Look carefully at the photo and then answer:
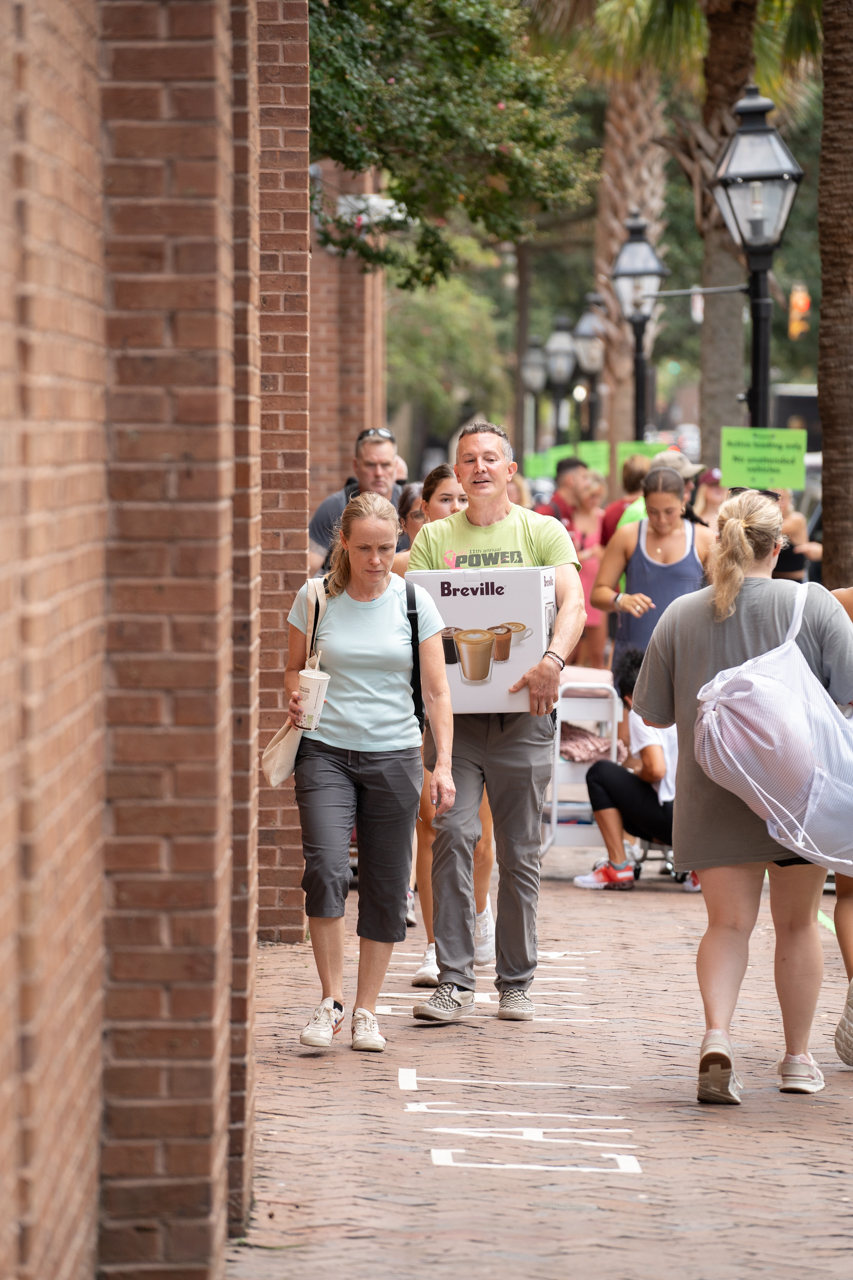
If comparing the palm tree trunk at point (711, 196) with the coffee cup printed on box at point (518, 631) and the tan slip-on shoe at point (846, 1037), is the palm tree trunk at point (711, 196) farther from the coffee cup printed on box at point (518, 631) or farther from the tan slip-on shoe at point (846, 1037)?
the tan slip-on shoe at point (846, 1037)

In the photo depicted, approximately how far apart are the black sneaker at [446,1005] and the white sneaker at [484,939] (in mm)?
943


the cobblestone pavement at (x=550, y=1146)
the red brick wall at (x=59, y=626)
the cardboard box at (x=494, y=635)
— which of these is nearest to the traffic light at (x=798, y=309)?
the cobblestone pavement at (x=550, y=1146)

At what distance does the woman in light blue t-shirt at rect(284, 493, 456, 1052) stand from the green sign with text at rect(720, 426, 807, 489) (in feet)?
20.4

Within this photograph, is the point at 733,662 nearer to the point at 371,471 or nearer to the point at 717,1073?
the point at 717,1073

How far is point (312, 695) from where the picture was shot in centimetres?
548

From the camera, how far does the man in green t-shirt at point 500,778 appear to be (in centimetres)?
619

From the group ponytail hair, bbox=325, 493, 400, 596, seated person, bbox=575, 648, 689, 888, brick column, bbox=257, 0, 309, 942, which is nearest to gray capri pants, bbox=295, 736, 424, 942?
ponytail hair, bbox=325, 493, 400, 596

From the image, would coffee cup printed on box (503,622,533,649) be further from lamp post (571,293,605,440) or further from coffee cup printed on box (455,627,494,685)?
lamp post (571,293,605,440)

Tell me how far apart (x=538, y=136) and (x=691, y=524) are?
3.60m

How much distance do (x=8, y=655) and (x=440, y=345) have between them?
3721cm


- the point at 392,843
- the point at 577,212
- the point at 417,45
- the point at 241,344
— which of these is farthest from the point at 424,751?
the point at 577,212

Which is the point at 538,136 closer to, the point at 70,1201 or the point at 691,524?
the point at 691,524

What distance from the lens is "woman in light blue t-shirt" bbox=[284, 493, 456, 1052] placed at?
5.63 meters

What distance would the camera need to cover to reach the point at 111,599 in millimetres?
3557
